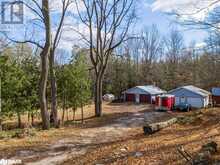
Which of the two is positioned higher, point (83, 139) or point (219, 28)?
point (219, 28)

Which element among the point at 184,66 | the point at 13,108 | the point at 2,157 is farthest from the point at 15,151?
the point at 184,66

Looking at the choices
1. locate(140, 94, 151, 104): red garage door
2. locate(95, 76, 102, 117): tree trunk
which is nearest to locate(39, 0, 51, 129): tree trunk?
locate(95, 76, 102, 117): tree trunk

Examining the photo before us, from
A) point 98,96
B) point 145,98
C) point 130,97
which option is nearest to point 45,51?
point 98,96

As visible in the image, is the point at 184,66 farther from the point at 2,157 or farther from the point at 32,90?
the point at 2,157

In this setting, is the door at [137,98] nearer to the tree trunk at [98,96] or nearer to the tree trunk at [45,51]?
the tree trunk at [98,96]

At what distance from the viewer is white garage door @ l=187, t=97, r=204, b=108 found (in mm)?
35219

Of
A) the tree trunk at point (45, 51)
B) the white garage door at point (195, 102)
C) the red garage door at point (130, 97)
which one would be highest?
the tree trunk at point (45, 51)

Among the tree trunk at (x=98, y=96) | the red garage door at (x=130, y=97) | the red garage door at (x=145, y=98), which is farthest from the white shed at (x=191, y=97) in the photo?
the tree trunk at (x=98, y=96)

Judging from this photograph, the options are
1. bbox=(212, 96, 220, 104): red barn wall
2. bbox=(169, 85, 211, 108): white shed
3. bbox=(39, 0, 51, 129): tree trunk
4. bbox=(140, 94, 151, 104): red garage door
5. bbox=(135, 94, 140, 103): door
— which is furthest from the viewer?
bbox=(135, 94, 140, 103): door

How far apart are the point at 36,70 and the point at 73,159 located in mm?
15889

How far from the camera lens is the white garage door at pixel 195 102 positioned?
35219mm

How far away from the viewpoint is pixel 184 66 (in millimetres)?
56594

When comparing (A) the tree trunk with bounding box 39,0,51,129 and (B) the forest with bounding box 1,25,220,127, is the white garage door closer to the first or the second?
(B) the forest with bounding box 1,25,220,127

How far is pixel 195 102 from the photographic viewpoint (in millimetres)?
35594
